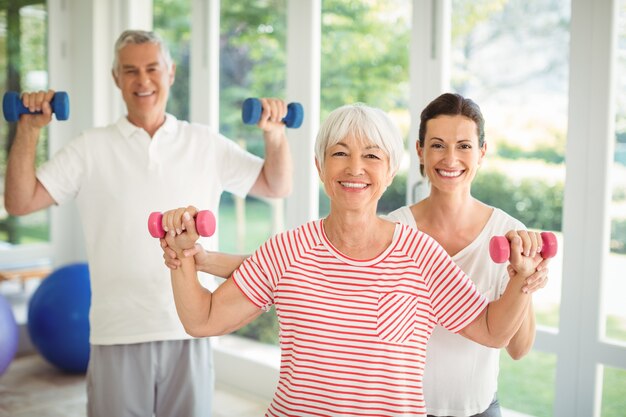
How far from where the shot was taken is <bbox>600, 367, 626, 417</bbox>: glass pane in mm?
4250

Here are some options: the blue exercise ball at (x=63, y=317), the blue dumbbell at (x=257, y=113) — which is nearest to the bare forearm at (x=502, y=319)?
the blue dumbbell at (x=257, y=113)

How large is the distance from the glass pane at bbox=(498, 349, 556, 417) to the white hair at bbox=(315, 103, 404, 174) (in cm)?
324

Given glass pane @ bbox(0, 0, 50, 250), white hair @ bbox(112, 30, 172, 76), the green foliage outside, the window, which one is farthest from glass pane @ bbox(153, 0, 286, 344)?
white hair @ bbox(112, 30, 172, 76)

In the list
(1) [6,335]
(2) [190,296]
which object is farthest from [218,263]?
(1) [6,335]

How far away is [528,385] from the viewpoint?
4.84 m

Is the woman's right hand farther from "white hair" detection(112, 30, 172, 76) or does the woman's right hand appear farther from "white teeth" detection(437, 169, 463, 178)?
"white hair" detection(112, 30, 172, 76)

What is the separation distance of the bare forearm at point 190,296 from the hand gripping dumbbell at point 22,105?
978 mm

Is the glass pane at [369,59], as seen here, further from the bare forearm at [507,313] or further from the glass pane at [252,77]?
the bare forearm at [507,313]

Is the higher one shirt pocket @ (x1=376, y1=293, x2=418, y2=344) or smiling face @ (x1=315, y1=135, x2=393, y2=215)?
smiling face @ (x1=315, y1=135, x2=393, y2=215)

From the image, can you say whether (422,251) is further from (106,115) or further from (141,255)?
(106,115)

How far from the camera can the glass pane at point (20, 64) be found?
456 centimetres

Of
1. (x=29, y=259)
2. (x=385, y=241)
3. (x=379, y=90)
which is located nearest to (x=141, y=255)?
(x=385, y=241)

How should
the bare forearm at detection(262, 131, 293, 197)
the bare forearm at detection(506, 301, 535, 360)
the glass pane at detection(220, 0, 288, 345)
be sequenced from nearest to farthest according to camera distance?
the bare forearm at detection(506, 301, 535, 360), the bare forearm at detection(262, 131, 293, 197), the glass pane at detection(220, 0, 288, 345)

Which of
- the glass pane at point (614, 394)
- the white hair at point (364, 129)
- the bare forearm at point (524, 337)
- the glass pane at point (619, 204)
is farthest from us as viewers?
the glass pane at point (614, 394)
